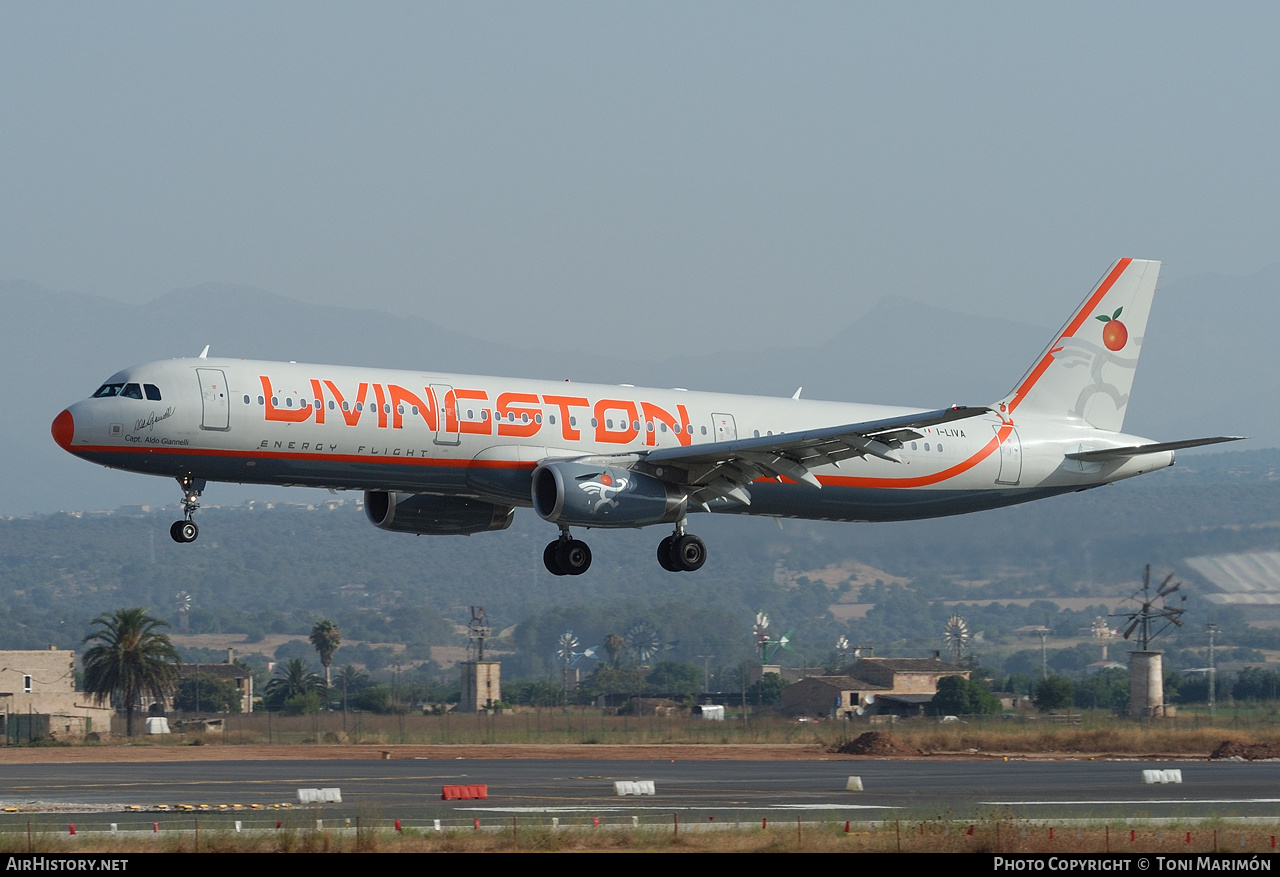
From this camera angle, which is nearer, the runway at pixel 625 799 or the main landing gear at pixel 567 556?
the runway at pixel 625 799

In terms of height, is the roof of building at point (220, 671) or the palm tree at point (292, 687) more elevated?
the roof of building at point (220, 671)

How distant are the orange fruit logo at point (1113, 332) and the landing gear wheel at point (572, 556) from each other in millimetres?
20585

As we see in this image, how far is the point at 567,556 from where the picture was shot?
158 feet

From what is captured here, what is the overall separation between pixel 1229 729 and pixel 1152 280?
93.8ft

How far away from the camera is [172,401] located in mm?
41812

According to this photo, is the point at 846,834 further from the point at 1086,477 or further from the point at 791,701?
the point at 791,701

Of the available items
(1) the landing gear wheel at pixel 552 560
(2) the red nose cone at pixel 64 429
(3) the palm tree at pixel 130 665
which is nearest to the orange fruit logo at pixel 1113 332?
(1) the landing gear wheel at pixel 552 560

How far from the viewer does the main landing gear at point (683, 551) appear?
158 feet

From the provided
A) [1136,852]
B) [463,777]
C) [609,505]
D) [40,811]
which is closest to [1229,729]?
[463,777]

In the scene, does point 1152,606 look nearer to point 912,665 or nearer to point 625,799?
point 912,665

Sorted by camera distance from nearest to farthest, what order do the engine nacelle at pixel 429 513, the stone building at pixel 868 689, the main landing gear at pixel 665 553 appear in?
the main landing gear at pixel 665 553, the engine nacelle at pixel 429 513, the stone building at pixel 868 689

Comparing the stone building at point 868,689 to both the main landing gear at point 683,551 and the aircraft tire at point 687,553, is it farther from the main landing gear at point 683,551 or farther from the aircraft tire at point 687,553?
the aircraft tire at point 687,553

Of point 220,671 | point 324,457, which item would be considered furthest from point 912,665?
point 324,457

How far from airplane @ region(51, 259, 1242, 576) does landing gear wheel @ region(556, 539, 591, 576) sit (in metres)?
0.05
